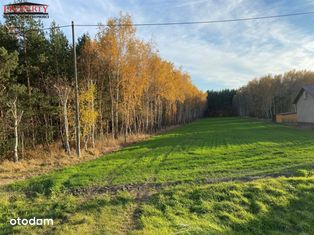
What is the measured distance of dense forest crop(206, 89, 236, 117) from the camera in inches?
4550

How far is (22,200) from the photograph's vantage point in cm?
783

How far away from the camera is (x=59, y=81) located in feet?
63.6

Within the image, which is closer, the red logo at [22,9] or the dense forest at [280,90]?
the red logo at [22,9]

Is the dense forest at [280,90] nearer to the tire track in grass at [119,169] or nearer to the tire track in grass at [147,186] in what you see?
the tire track in grass at [119,169]

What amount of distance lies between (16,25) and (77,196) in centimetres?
1615

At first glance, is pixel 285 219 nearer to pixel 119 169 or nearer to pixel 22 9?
pixel 119 169

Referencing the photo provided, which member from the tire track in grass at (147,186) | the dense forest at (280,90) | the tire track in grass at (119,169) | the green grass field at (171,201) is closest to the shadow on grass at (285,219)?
the green grass field at (171,201)

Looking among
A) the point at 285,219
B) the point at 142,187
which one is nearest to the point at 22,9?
the point at 142,187

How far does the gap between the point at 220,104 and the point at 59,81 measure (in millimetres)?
104473

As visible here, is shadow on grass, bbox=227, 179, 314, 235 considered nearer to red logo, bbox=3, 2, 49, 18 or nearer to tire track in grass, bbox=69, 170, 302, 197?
tire track in grass, bbox=69, 170, 302, 197

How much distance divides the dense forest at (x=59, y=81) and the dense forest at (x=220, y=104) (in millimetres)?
88904

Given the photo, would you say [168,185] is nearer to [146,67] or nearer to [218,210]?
[218,210]

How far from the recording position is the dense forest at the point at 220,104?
115562 mm

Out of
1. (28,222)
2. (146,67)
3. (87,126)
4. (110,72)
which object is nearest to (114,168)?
(28,222)
